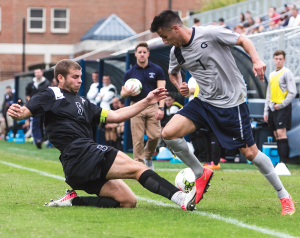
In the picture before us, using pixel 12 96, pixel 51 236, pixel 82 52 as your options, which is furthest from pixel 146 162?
pixel 82 52

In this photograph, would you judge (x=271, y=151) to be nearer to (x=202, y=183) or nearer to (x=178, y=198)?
(x=202, y=183)

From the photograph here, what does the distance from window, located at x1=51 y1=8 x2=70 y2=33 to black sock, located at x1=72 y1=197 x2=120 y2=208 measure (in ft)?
119

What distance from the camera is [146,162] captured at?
9.30m

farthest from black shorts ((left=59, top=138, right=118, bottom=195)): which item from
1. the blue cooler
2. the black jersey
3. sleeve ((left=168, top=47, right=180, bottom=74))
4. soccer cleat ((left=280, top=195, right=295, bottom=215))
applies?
the blue cooler

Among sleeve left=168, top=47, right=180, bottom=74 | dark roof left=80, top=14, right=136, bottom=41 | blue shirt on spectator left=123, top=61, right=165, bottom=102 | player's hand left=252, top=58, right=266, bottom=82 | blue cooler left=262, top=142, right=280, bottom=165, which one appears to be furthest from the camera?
dark roof left=80, top=14, right=136, bottom=41

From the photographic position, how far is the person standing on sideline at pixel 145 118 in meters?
9.22

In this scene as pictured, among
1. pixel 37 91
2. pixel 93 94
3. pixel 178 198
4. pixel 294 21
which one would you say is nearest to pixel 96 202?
pixel 178 198

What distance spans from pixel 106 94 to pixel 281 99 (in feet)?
17.8

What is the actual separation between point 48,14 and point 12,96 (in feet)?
61.9

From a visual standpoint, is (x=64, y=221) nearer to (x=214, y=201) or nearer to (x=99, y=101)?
(x=214, y=201)

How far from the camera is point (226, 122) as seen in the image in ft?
17.4

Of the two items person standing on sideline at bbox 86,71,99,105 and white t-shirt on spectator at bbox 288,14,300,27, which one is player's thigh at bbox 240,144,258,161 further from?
white t-shirt on spectator at bbox 288,14,300,27

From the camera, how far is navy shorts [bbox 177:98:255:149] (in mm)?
5301

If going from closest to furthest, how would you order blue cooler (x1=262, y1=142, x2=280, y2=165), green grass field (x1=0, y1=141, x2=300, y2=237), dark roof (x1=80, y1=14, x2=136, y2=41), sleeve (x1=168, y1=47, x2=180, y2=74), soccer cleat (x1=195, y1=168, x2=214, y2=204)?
green grass field (x1=0, y1=141, x2=300, y2=237)
soccer cleat (x1=195, y1=168, x2=214, y2=204)
sleeve (x1=168, y1=47, x2=180, y2=74)
blue cooler (x1=262, y1=142, x2=280, y2=165)
dark roof (x1=80, y1=14, x2=136, y2=41)
